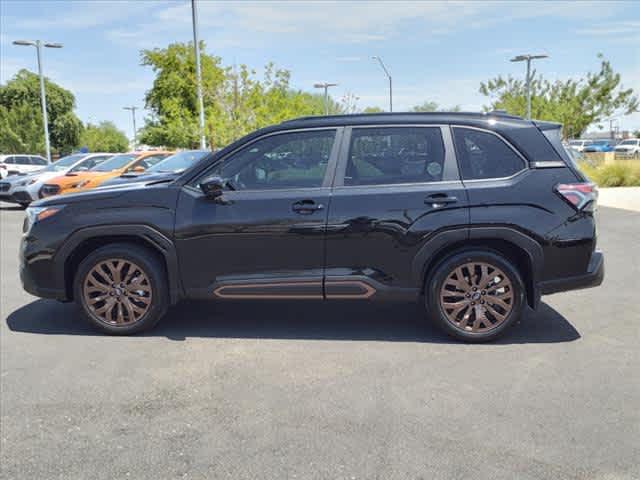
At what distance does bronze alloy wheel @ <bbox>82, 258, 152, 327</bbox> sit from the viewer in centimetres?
491

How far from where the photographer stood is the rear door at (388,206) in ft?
15.1

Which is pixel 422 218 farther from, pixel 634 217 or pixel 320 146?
pixel 634 217

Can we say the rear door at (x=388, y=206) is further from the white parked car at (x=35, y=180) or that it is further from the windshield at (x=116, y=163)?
the white parked car at (x=35, y=180)

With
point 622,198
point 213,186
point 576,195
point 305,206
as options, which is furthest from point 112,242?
point 622,198

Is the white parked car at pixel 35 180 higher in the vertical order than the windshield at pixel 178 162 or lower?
lower

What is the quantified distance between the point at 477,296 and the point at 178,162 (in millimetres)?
9174

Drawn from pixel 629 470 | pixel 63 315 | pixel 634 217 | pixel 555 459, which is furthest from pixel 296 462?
pixel 634 217

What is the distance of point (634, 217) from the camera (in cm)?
1266

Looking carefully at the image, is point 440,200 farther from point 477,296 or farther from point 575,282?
point 575,282

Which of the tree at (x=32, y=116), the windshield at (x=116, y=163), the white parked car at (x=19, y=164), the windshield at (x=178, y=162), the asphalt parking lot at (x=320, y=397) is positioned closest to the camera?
the asphalt parking lot at (x=320, y=397)

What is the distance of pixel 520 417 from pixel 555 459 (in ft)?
1.50

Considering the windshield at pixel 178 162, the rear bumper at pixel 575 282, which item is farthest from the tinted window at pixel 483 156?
the windshield at pixel 178 162

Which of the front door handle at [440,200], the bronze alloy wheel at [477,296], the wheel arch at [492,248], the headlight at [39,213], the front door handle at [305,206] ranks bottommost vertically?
the bronze alloy wheel at [477,296]

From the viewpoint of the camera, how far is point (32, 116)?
157 ft
